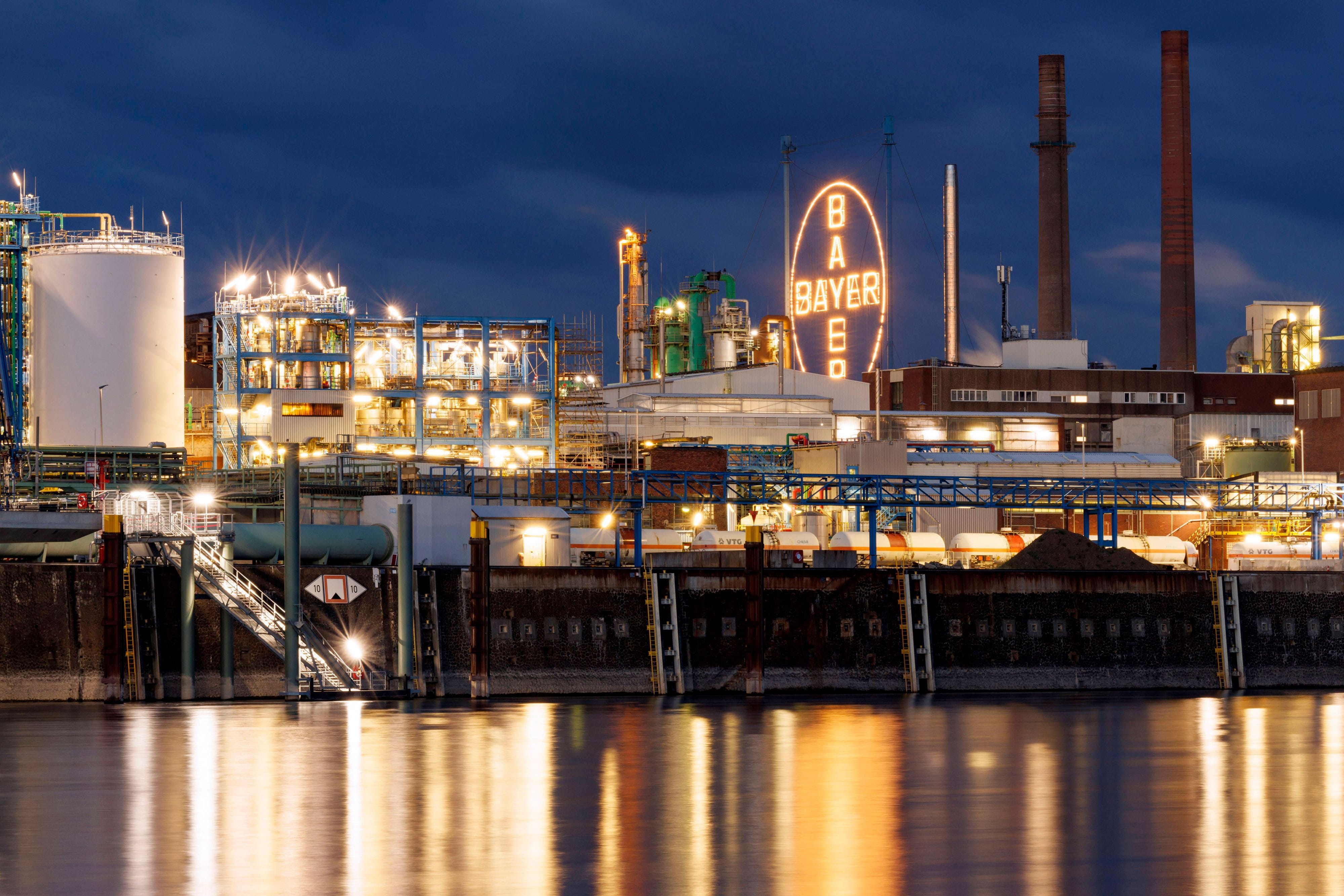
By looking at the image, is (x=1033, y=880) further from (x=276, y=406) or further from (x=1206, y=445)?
(x=1206, y=445)

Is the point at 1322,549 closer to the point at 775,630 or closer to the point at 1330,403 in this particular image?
the point at 1330,403

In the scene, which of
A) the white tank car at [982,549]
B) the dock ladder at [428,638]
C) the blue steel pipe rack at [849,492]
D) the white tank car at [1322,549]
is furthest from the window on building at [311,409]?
the white tank car at [1322,549]

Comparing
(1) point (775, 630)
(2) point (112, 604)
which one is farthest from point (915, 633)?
(2) point (112, 604)

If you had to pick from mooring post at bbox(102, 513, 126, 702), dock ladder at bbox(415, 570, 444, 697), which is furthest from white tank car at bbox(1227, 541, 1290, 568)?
mooring post at bbox(102, 513, 126, 702)

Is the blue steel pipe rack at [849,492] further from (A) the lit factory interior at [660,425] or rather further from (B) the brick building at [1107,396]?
(B) the brick building at [1107,396]

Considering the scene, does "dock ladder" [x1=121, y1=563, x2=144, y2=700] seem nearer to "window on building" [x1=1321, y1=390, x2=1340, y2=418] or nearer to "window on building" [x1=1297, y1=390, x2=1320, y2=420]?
"window on building" [x1=1321, y1=390, x2=1340, y2=418]

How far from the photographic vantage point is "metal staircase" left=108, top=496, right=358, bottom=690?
154ft

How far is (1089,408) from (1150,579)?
251 ft

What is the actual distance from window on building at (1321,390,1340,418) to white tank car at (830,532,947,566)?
30331mm

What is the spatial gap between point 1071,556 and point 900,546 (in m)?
14.3

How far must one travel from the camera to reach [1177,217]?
12950 cm

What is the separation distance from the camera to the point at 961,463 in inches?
3809

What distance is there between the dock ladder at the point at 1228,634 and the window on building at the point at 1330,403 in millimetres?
41289

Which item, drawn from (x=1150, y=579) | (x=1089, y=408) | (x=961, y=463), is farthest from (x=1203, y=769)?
(x=1089, y=408)
